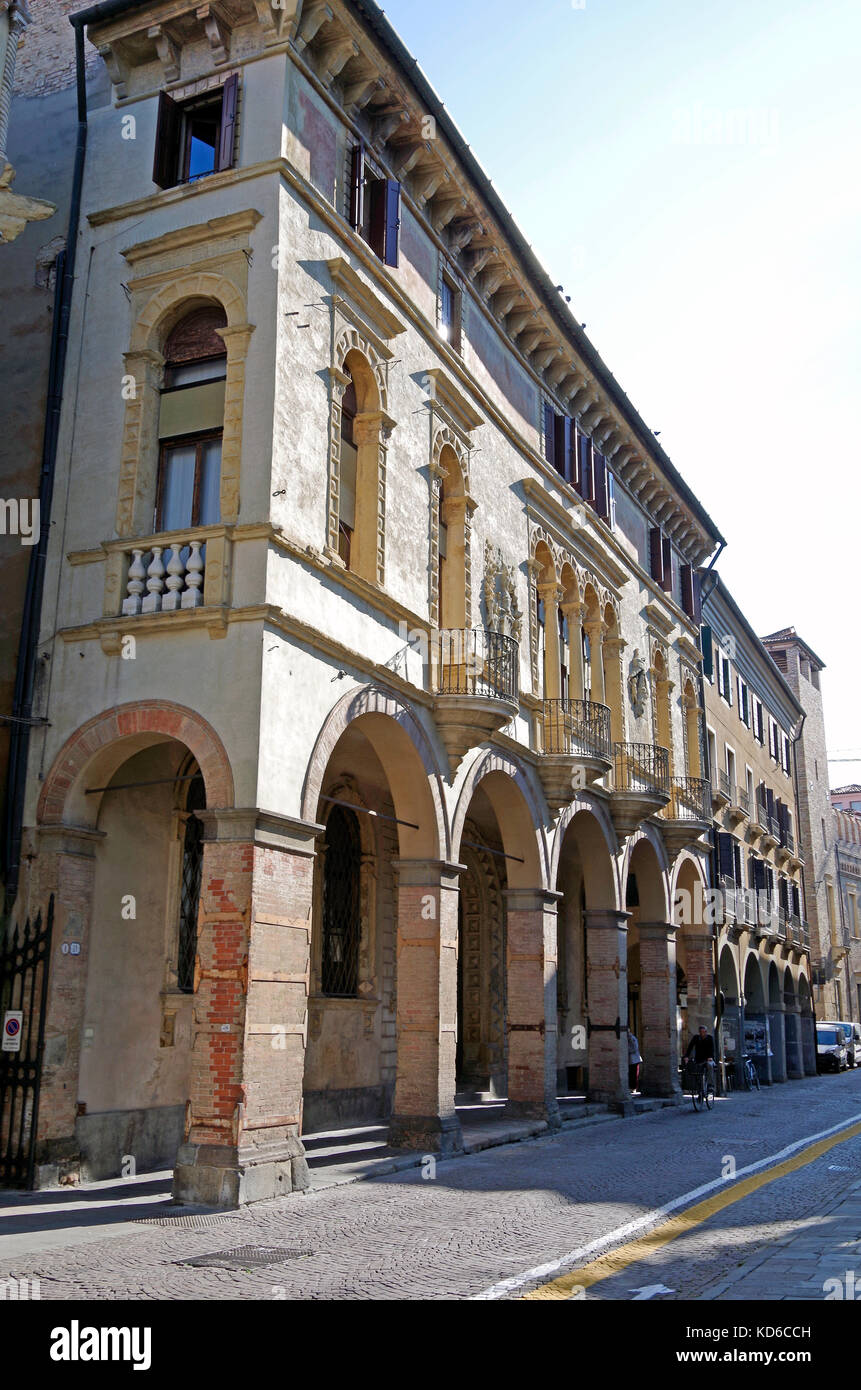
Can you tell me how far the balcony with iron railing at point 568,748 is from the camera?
18.7 meters

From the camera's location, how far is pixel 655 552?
28156 millimetres

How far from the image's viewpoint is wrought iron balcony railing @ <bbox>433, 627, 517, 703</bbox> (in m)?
15.7

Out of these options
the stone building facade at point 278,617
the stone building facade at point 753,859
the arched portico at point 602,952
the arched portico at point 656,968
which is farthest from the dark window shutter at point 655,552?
the stone building facade at point 278,617

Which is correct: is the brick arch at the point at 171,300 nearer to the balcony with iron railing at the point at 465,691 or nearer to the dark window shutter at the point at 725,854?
the balcony with iron railing at the point at 465,691

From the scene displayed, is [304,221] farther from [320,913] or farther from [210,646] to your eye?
[320,913]

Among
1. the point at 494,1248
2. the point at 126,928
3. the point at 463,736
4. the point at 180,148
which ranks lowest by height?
the point at 494,1248

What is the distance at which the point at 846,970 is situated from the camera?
58.8m

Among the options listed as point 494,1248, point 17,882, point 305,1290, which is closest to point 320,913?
point 17,882

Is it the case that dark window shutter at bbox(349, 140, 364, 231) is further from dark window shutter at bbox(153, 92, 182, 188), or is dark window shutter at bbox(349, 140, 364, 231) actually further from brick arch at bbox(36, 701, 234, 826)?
brick arch at bbox(36, 701, 234, 826)

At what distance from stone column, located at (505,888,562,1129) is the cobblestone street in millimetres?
2859

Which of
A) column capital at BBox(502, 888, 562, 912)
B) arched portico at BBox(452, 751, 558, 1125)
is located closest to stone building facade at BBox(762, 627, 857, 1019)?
arched portico at BBox(452, 751, 558, 1125)

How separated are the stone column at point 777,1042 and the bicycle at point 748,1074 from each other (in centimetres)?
313

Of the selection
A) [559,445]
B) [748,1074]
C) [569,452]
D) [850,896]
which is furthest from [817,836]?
[559,445]
